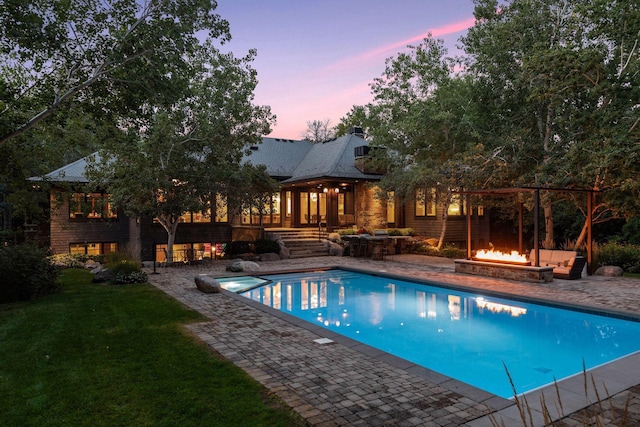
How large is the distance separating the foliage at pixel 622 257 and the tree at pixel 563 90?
2.96 ft

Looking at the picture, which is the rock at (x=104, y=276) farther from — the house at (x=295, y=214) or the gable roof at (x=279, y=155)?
the gable roof at (x=279, y=155)

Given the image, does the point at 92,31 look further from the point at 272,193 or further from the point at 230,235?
the point at 230,235

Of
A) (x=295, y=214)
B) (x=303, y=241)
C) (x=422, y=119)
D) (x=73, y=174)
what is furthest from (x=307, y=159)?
(x=73, y=174)

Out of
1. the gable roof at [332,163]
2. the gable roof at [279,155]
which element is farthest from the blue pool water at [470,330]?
the gable roof at [279,155]

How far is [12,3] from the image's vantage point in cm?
772

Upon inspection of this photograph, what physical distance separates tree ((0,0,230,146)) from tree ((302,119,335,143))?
37.4 meters

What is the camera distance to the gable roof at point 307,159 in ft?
70.3

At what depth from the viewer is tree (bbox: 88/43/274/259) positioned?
14297mm

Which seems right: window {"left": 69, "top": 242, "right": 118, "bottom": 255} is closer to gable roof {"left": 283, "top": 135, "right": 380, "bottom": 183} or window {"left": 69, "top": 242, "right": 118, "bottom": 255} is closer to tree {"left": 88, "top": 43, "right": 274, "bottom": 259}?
tree {"left": 88, "top": 43, "right": 274, "bottom": 259}

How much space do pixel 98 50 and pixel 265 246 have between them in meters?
11.0

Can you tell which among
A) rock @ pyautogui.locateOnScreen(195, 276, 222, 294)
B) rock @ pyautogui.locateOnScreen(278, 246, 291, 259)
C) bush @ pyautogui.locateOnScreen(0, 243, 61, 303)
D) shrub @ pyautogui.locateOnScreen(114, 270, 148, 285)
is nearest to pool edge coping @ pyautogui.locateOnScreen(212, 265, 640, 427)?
rock @ pyautogui.locateOnScreen(195, 276, 222, 294)

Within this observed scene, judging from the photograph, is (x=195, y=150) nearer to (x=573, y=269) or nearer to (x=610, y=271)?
(x=573, y=269)

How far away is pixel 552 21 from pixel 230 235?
52.5 feet

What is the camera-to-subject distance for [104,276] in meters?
12.1
